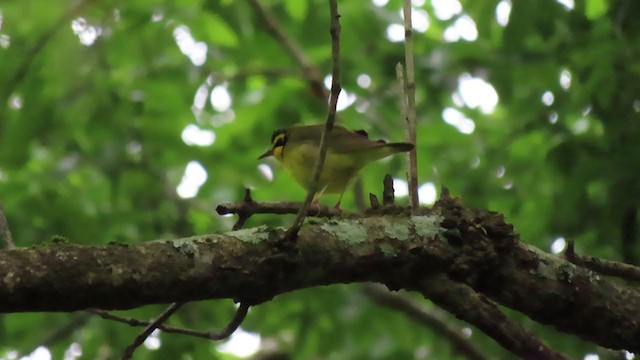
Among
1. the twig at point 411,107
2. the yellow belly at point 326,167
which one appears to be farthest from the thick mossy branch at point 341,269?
the yellow belly at point 326,167

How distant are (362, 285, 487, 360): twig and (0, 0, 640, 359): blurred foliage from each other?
112 mm

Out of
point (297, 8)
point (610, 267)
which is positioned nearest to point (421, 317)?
point (297, 8)

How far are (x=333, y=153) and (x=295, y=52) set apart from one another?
123 centimetres

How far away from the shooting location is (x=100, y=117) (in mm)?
5121

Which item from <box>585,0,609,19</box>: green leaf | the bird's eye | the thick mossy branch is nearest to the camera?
the thick mossy branch

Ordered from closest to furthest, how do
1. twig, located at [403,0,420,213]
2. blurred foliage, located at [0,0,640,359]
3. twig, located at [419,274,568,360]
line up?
1. twig, located at [419,274,568,360]
2. twig, located at [403,0,420,213]
3. blurred foliage, located at [0,0,640,359]

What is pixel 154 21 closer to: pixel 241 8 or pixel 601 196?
pixel 241 8

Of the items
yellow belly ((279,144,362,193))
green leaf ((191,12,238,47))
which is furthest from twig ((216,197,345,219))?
green leaf ((191,12,238,47))

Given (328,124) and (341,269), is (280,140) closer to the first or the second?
(341,269)

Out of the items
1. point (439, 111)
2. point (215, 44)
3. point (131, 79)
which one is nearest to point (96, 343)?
point (131, 79)

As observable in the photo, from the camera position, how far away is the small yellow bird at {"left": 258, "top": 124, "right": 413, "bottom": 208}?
432cm

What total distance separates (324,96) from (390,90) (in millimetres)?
641

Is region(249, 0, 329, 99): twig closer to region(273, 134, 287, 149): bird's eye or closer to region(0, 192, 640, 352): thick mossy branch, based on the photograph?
region(273, 134, 287, 149): bird's eye

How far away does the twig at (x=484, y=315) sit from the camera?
2.03 metres
